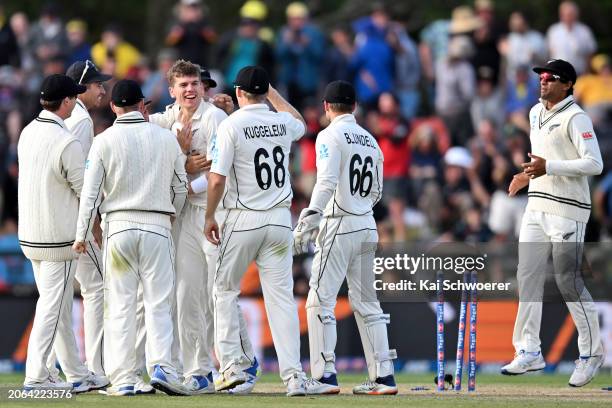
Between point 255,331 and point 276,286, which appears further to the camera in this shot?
point 255,331

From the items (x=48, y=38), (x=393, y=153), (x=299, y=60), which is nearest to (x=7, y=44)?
(x=48, y=38)

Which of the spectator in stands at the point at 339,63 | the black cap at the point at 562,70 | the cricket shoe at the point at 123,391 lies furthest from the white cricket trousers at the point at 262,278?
the spectator in stands at the point at 339,63

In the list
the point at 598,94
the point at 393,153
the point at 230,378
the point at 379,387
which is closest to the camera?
the point at 230,378

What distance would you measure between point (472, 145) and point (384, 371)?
31.5 feet

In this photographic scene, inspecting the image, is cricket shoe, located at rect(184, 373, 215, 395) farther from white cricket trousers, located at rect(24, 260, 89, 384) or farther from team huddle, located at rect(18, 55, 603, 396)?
white cricket trousers, located at rect(24, 260, 89, 384)

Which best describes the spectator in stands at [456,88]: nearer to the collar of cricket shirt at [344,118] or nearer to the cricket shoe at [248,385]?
the collar of cricket shirt at [344,118]

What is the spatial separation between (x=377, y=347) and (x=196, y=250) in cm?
196

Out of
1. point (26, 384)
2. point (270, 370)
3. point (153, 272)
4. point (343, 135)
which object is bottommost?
point (270, 370)

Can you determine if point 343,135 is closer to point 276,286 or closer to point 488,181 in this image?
point 276,286

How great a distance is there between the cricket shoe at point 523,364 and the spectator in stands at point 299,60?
36.5 ft

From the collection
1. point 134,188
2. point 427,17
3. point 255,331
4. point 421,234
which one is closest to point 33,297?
point 255,331

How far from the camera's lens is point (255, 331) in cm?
1984

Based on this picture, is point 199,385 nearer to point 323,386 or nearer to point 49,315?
point 323,386

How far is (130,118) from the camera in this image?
43.9ft
